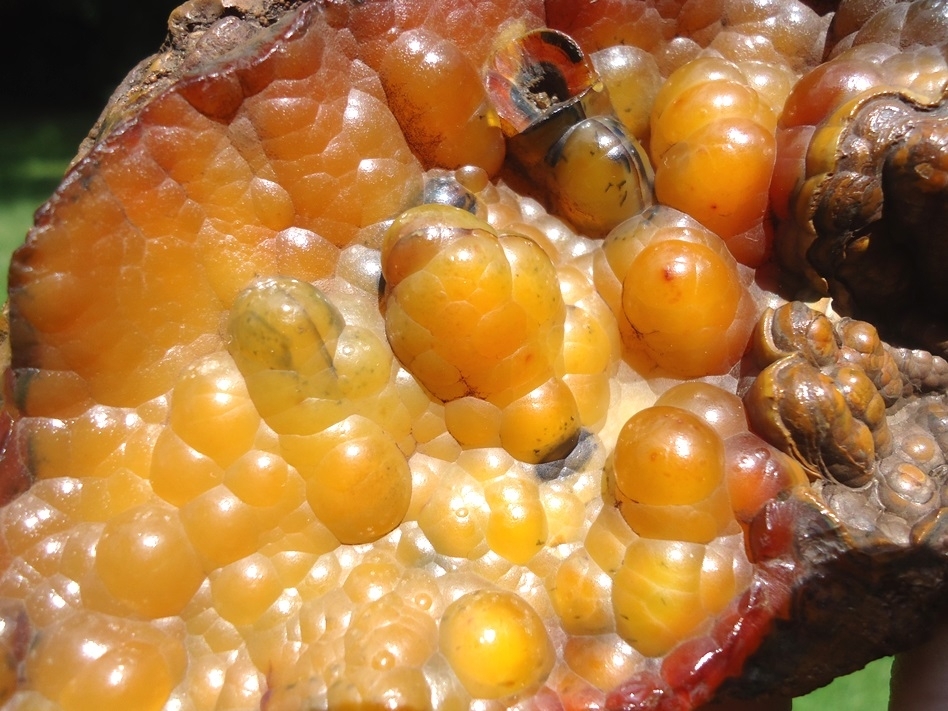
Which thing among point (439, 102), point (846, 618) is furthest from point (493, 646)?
point (439, 102)

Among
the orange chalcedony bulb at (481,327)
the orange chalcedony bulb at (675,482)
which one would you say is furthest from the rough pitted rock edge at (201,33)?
the orange chalcedony bulb at (675,482)

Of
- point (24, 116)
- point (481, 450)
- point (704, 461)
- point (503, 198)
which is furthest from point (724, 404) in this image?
point (24, 116)

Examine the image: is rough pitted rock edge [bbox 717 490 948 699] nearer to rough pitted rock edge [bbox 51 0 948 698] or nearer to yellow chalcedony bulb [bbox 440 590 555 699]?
rough pitted rock edge [bbox 51 0 948 698]

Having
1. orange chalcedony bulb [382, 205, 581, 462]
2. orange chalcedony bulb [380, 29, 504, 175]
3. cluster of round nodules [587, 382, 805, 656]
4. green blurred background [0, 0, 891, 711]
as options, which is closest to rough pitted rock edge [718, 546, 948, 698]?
cluster of round nodules [587, 382, 805, 656]

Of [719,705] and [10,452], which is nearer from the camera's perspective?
[10,452]

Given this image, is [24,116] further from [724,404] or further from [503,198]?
[724,404]

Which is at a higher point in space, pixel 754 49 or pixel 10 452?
pixel 754 49
